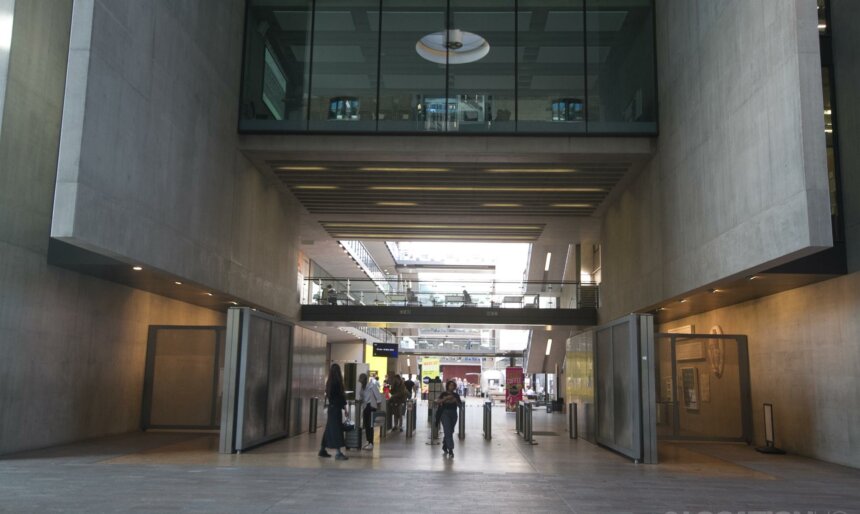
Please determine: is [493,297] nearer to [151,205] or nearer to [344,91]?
[344,91]

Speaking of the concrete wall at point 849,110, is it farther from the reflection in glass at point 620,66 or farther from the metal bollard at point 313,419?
the metal bollard at point 313,419

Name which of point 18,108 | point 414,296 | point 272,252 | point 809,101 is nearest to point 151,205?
point 18,108

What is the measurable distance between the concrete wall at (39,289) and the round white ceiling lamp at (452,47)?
8371mm

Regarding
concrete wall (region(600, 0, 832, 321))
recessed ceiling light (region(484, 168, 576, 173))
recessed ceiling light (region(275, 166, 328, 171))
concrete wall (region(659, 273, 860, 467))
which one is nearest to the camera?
concrete wall (region(600, 0, 832, 321))

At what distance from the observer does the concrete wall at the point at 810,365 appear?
1204 cm

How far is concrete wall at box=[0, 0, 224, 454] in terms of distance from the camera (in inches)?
452

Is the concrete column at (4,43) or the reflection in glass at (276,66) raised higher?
the reflection in glass at (276,66)

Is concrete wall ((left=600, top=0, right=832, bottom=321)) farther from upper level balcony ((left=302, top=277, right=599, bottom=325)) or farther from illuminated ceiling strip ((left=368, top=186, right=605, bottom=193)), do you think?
upper level balcony ((left=302, top=277, right=599, bottom=325))

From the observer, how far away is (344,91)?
1758cm

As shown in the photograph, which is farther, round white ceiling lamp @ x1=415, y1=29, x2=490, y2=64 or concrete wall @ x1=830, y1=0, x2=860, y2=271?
round white ceiling lamp @ x1=415, y1=29, x2=490, y2=64

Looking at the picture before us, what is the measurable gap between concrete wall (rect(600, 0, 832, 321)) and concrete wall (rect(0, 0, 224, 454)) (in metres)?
11.9

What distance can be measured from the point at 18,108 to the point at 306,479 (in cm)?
768

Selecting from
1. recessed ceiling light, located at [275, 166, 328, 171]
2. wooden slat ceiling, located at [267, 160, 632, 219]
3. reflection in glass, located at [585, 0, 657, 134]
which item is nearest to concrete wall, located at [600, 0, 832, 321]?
reflection in glass, located at [585, 0, 657, 134]

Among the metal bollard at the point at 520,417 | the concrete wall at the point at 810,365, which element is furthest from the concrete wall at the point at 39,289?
the concrete wall at the point at 810,365
